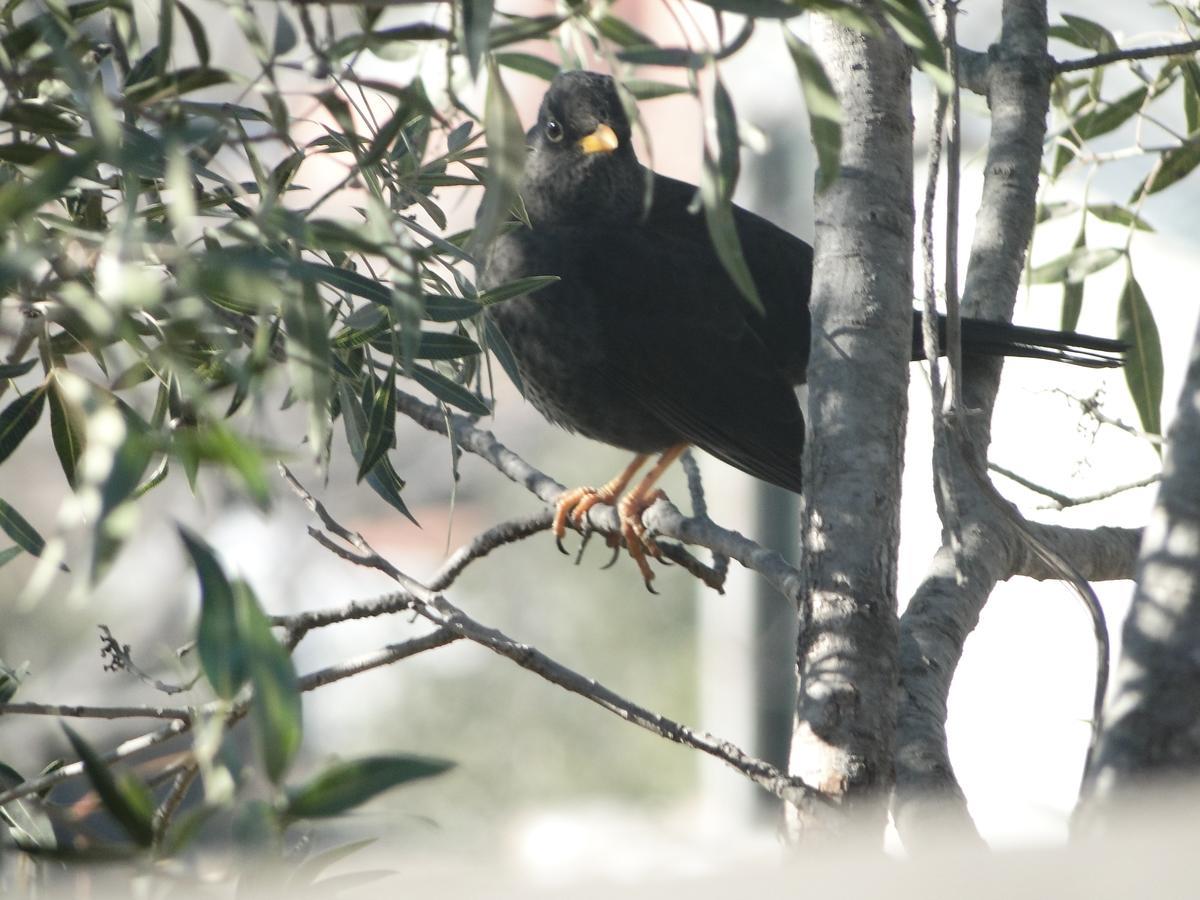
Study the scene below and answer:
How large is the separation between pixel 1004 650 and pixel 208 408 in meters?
4.47

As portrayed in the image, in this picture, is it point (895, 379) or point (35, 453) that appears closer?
point (895, 379)

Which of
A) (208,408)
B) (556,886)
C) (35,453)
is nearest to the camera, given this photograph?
(556,886)

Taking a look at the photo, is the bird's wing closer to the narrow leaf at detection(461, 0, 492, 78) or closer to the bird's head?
the bird's head

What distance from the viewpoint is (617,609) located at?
7.72 metres

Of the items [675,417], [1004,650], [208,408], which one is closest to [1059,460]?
[1004,650]

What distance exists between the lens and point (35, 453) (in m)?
6.21

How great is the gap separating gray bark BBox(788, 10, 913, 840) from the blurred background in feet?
2.52

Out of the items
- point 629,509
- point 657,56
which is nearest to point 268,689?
point 657,56

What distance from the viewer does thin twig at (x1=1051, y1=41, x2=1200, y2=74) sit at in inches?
63.9

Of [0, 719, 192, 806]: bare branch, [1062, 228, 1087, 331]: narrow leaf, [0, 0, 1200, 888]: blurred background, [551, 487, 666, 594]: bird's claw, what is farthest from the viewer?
[0, 0, 1200, 888]: blurred background

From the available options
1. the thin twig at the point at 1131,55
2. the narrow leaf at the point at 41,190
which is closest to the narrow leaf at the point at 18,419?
the narrow leaf at the point at 41,190

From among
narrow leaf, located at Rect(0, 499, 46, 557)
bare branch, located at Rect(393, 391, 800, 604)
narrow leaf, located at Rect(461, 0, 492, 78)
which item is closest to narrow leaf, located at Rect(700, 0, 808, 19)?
narrow leaf, located at Rect(461, 0, 492, 78)

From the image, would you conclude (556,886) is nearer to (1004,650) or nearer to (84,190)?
(84,190)

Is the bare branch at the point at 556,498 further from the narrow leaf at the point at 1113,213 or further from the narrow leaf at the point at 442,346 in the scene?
the narrow leaf at the point at 1113,213
